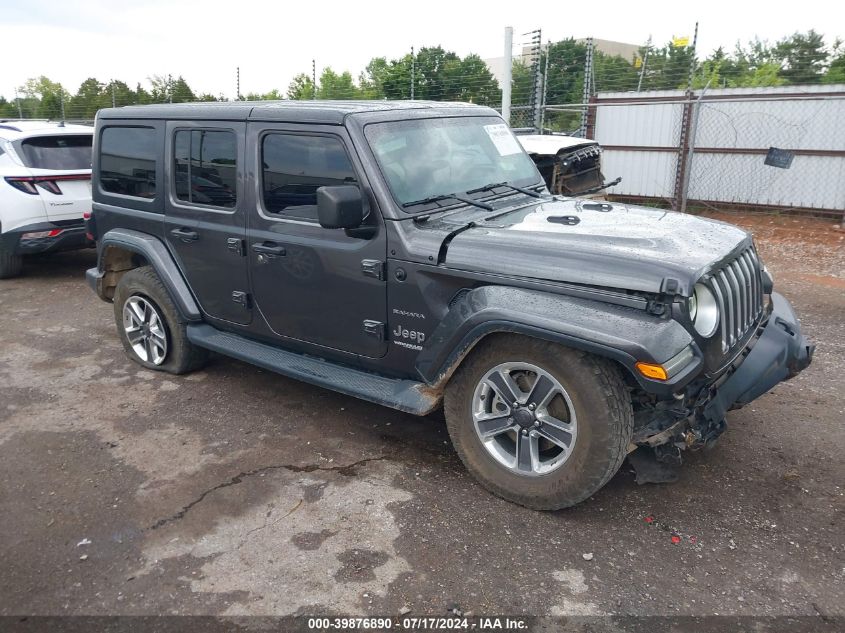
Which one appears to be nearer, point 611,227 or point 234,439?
point 611,227

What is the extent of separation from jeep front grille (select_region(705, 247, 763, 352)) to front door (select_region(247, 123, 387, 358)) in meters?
1.69

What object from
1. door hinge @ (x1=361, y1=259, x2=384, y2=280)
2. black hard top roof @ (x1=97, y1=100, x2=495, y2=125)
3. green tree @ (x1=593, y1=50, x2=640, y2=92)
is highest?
green tree @ (x1=593, y1=50, x2=640, y2=92)

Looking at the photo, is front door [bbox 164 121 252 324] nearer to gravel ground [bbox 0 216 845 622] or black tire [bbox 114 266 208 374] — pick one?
black tire [bbox 114 266 208 374]

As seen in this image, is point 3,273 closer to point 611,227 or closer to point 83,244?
point 83,244

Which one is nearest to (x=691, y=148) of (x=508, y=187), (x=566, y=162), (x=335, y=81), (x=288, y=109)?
(x=566, y=162)

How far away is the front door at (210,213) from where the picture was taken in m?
4.38

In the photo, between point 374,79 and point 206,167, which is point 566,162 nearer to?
point 206,167

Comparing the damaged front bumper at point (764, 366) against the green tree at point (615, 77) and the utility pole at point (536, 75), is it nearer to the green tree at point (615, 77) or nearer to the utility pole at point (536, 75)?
the utility pole at point (536, 75)

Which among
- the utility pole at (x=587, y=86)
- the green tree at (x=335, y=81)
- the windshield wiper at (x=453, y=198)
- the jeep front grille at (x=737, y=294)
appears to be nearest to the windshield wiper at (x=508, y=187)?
the windshield wiper at (x=453, y=198)

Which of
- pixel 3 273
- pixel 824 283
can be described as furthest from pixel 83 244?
pixel 824 283

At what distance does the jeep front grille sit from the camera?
318 centimetres

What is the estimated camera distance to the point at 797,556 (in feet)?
10.2

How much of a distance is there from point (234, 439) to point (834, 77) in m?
18.3

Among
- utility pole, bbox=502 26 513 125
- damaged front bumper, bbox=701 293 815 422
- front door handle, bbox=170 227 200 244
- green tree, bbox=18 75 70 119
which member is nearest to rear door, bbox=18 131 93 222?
front door handle, bbox=170 227 200 244
